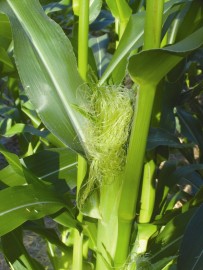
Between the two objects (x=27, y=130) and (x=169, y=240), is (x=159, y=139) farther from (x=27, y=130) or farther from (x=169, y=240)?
(x=27, y=130)

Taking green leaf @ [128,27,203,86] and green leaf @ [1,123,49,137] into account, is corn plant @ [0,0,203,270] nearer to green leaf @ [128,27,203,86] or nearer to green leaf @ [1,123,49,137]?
green leaf @ [128,27,203,86]

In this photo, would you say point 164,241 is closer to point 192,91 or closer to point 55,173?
point 55,173

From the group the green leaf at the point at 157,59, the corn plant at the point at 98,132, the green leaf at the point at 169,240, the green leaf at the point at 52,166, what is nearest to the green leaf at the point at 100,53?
the corn plant at the point at 98,132

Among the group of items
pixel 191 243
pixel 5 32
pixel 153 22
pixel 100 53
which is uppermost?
pixel 153 22

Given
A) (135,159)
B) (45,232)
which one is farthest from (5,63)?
(135,159)

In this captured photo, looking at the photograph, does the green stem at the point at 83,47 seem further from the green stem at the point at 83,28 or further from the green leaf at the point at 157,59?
the green leaf at the point at 157,59

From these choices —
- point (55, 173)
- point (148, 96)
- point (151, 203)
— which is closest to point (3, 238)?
point (55, 173)
